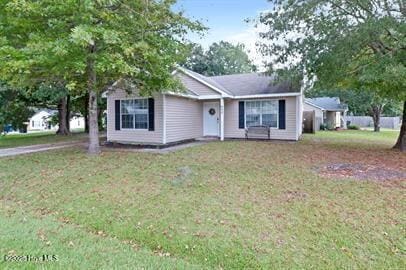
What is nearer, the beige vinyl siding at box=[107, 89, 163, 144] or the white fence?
the beige vinyl siding at box=[107, 89, 163, 144]

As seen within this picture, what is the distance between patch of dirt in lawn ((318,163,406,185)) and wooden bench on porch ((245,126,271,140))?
6.55 m

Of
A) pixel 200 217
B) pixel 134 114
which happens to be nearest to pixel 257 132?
pixel 134 114

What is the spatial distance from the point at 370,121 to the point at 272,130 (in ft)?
98.3

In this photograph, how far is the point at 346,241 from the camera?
445 centimetres

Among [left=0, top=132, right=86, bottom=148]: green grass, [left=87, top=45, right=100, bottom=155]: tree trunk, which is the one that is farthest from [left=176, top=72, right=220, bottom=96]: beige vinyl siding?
[left=0, top=132, right=86, bottom=148]: green grass

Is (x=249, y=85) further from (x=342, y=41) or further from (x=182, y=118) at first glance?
(x=342, y=41)

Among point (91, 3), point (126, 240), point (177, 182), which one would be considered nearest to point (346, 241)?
point (126, 240)

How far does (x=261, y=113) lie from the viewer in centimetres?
1585

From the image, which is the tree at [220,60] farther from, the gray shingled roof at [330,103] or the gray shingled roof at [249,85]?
the gray shingled roof at [249,85]

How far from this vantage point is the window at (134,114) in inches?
561

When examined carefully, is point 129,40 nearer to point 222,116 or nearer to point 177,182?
point 177,182

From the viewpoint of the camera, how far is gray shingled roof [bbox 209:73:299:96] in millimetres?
15500

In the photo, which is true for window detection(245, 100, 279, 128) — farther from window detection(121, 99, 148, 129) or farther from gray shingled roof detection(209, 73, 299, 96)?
window detection(121, 99, 148, 129)

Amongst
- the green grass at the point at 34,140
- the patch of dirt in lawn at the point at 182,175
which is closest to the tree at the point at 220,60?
the green grass at the point at 34,140
